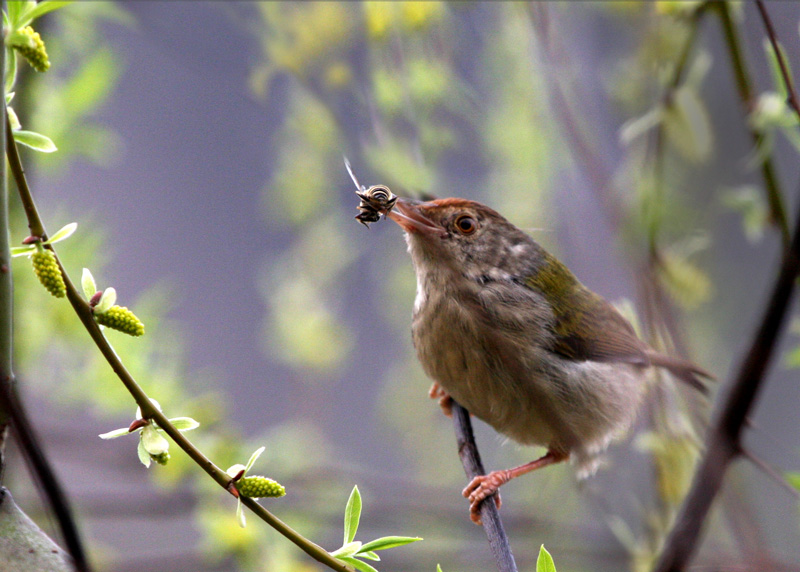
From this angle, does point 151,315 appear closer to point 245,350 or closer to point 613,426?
point 613,426

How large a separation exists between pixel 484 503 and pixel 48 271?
5.23 ft

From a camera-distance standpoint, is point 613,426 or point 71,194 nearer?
point 613,426

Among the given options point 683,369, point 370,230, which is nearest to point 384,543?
point 370,230

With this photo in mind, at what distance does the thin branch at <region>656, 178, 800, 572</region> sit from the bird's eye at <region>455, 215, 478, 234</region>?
173 centimetres

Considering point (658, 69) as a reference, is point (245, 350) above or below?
above

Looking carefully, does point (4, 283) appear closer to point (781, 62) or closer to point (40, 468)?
point (40, 468)

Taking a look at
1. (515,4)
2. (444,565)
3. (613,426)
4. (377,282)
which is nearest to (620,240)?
(613,426)

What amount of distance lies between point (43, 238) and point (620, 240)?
9.69 feet

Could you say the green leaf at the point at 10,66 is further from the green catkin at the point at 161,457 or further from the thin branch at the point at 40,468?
the green catkin at the point at 161,457

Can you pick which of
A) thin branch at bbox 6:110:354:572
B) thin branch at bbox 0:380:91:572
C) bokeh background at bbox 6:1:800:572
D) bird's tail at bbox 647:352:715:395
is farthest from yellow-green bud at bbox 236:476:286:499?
bird's tail at bbox 647:352:715:395

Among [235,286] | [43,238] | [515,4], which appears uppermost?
[235,286]

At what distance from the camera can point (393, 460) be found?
763 centimetres

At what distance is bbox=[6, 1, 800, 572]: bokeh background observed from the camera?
10.2ft

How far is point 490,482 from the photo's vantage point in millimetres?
3008
